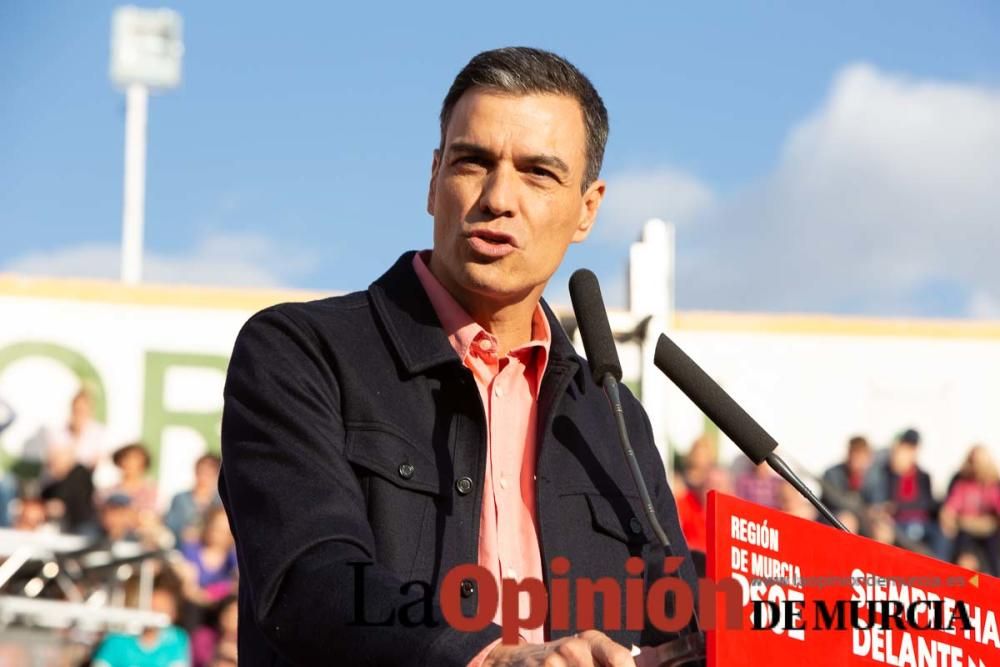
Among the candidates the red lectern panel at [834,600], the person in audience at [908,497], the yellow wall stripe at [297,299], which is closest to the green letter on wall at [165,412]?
the yellow wall stripe at [297,299]

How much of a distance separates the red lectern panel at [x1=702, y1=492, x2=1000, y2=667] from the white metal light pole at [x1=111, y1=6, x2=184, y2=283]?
2178 cm

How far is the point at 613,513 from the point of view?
2973 millimetres

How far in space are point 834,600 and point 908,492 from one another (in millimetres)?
9754

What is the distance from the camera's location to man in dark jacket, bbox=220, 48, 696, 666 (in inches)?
97.9

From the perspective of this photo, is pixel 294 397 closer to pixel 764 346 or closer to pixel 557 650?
pixel 557 650

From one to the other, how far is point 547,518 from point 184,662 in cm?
634

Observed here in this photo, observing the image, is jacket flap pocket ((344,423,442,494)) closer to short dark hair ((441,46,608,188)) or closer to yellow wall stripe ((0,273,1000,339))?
short dark hair ((441,46,608,188))

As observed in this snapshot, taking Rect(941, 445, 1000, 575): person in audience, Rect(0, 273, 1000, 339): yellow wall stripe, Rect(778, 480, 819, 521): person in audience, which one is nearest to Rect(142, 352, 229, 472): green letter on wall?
Rect(0, 273, 1000, 339): yellow wall stripe

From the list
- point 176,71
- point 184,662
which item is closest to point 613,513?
point 184,662

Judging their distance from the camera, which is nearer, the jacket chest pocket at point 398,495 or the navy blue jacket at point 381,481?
the navy blue jacket at point 381,481

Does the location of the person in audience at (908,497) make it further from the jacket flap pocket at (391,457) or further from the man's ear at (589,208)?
the jacket flap pocket at (391,457)

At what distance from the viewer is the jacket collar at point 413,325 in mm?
2936

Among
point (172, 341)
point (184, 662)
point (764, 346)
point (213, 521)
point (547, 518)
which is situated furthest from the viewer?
point (764, 346)

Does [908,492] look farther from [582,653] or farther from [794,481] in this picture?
[582,653]
